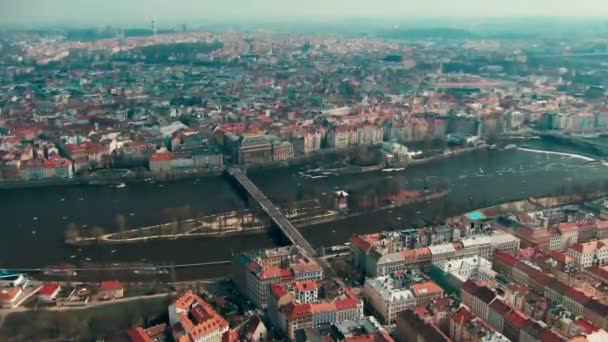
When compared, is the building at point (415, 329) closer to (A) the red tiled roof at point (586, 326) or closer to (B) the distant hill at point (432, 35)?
(A) the red tiled roof at point (586, 326)

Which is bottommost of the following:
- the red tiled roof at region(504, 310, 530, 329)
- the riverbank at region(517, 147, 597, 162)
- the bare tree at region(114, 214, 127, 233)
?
the bare tree at region(114, 214, 127, 233)

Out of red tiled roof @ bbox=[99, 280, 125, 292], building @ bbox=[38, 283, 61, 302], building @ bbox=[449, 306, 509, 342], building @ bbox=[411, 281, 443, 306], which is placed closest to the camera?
building @ bbox=[449, 306, 509, 342]

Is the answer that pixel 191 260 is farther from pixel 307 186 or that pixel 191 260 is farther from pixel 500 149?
pixel 500 149

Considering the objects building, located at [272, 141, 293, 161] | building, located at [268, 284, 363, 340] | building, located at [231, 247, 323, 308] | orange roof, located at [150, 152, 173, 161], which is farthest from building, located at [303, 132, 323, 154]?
building, located at [268, 284, 363, 340]

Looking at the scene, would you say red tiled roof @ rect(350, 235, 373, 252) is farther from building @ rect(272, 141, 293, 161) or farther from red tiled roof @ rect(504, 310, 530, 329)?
building @ rect(272, 141, 293, 161)

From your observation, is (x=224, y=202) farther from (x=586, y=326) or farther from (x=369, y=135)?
(x=586, y=326)

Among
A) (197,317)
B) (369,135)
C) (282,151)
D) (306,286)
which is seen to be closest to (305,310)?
(306,286)
